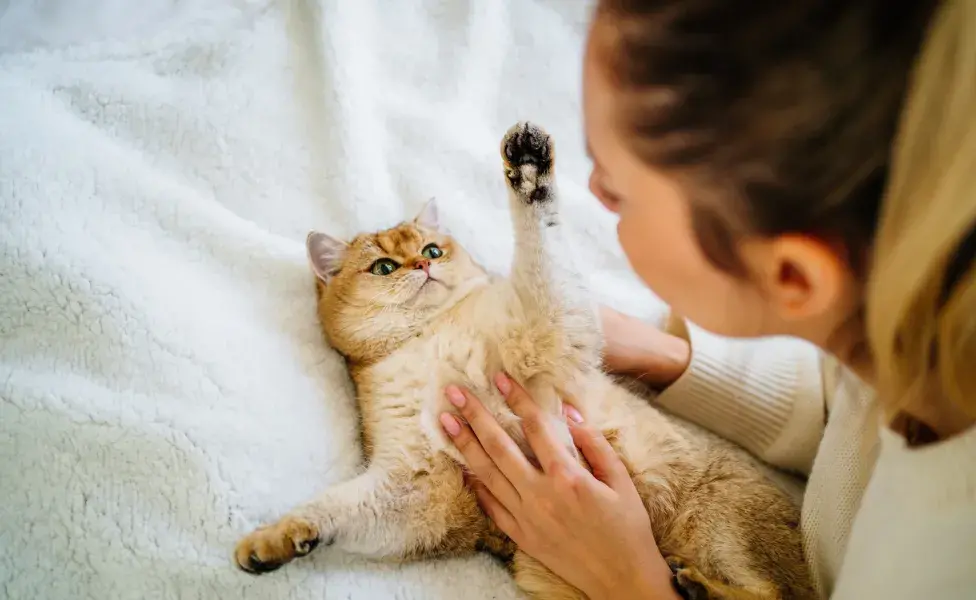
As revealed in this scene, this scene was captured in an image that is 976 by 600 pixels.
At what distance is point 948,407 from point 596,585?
0.55 m

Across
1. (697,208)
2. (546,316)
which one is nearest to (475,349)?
(546,316)

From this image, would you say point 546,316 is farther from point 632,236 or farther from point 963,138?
point 963,138

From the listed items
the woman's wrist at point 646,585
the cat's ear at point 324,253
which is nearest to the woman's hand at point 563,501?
the woman's wrist at point 646,585

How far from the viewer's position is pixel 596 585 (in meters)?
1.00

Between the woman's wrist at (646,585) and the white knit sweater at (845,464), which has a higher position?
the white knit sweater at (845,464)

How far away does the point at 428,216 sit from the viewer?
4.70 feet

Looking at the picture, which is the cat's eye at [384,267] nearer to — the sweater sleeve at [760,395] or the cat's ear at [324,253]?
the cat's ear at [324,253]

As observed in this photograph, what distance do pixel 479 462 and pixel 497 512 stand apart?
0.28 ft

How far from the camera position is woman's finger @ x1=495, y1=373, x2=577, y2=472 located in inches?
42.3

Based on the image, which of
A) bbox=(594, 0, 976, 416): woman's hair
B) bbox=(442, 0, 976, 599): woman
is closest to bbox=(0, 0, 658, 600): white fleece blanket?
bbox=(442, 0, 976, 599): woman

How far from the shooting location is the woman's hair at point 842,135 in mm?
466

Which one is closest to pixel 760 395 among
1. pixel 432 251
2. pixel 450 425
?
pixel 450 425

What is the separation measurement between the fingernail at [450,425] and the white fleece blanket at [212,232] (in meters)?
0.16

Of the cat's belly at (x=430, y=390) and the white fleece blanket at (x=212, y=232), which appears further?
the cat's belly at (x=430, y=390)
